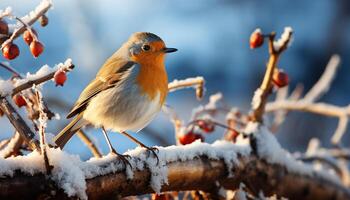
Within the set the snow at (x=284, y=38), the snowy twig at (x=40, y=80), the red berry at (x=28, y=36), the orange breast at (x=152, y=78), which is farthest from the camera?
the orange breast at (x=152, y=78)

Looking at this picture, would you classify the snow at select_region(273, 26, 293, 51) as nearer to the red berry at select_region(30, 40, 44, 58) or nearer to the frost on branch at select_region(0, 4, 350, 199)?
the frost on branch at select_region(0, 4, 350, 199)

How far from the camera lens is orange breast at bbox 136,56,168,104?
2.14 metres

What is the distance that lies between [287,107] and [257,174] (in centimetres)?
60

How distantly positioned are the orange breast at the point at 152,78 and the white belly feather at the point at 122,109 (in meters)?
0.02

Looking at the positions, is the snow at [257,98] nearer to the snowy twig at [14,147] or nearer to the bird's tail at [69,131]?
the bird's tail at [69,131]

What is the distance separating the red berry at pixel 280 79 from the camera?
211 centimetres

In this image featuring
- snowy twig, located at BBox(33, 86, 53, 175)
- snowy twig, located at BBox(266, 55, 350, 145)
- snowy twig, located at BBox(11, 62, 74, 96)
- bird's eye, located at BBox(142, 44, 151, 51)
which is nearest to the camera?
snowy twig, located at BBox(33, 86, 53, 175)

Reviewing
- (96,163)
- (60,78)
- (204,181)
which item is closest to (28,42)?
(60,78)

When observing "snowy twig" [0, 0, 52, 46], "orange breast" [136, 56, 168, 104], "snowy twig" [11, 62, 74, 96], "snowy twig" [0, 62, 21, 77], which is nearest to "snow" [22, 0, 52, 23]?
"snowy twig" [0, 0, 52, 46]

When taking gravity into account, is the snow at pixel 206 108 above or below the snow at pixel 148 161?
above

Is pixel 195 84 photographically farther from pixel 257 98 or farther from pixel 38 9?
pixel 38 9

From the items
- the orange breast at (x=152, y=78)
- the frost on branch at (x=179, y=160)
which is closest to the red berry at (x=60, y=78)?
the frost on branch at (x=179, y=160)

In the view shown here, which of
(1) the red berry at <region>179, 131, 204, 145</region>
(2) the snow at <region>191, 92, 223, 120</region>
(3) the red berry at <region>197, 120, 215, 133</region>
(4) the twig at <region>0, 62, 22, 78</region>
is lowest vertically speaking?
(1) the red berry at <region>179, 131, 204, 145</region>

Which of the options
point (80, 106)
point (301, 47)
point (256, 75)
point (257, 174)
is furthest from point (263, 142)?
point (301, 47)
